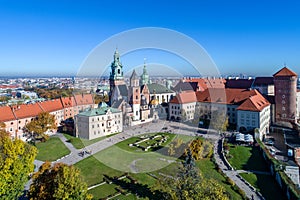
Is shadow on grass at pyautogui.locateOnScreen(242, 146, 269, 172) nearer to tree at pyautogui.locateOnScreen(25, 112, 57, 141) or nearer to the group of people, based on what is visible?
the group of people

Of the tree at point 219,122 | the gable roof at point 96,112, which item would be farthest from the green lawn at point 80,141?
the tree at point 219,122

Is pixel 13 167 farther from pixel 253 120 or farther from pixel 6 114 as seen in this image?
pixel 253 120

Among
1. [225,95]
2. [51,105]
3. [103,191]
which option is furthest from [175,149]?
[51,105]

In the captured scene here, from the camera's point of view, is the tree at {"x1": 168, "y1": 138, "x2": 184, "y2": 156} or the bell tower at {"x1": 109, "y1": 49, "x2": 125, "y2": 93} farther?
the bell tower at {"x1": 109, "y1": 49, "x2": 125, "y2": 93}

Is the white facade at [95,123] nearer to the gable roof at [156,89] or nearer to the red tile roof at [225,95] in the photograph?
the red tile roof at [225,95]

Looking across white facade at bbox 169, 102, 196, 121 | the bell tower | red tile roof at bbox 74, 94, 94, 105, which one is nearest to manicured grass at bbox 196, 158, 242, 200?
white facade at bbox 169, 102, 196, 121

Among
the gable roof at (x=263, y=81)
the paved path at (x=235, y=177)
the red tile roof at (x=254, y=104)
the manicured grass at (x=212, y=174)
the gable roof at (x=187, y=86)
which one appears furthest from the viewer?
the gable roof at (x=187, y=86)

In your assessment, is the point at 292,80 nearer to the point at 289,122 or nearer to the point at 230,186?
the point at 289,122
